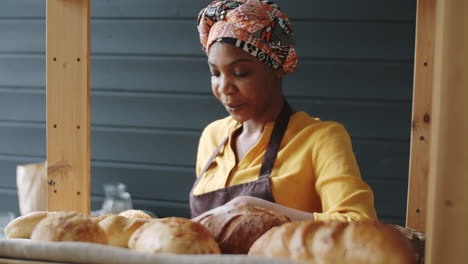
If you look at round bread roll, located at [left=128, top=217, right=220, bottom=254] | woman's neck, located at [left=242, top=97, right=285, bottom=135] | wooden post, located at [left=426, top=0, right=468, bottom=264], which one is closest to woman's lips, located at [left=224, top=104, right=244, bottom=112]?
woman's neck, located at [left=242, top=97, right=285, bottom=135]

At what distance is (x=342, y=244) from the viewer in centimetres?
70

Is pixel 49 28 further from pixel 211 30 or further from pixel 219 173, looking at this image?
pixel 219 173

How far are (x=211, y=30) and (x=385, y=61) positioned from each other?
123 centimetres

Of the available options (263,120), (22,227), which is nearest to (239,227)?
(22,227)

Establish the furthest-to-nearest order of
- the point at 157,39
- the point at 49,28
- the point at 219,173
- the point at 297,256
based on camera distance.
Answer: the point at 157,39, the point at 219,173, the point at 49,28, the point at 297,256

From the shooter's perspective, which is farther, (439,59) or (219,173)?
(219,173)

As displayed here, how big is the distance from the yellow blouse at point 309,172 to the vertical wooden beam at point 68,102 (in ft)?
1.64

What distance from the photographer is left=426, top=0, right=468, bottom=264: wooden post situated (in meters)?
0.51

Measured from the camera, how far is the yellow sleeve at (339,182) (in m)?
1.33

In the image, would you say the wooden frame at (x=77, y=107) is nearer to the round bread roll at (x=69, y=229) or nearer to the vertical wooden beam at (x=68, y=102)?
the vertical wooden beam at (x=68, y=102)

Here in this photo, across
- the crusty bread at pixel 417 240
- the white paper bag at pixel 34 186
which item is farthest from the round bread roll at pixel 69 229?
the white paper bag at pixel 34 186

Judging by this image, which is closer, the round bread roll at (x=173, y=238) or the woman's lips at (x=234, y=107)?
the round bread roll at (x=173, y=238)

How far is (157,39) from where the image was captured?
270cm

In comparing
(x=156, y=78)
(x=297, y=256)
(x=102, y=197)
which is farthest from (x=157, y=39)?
(x=297, y=256)
